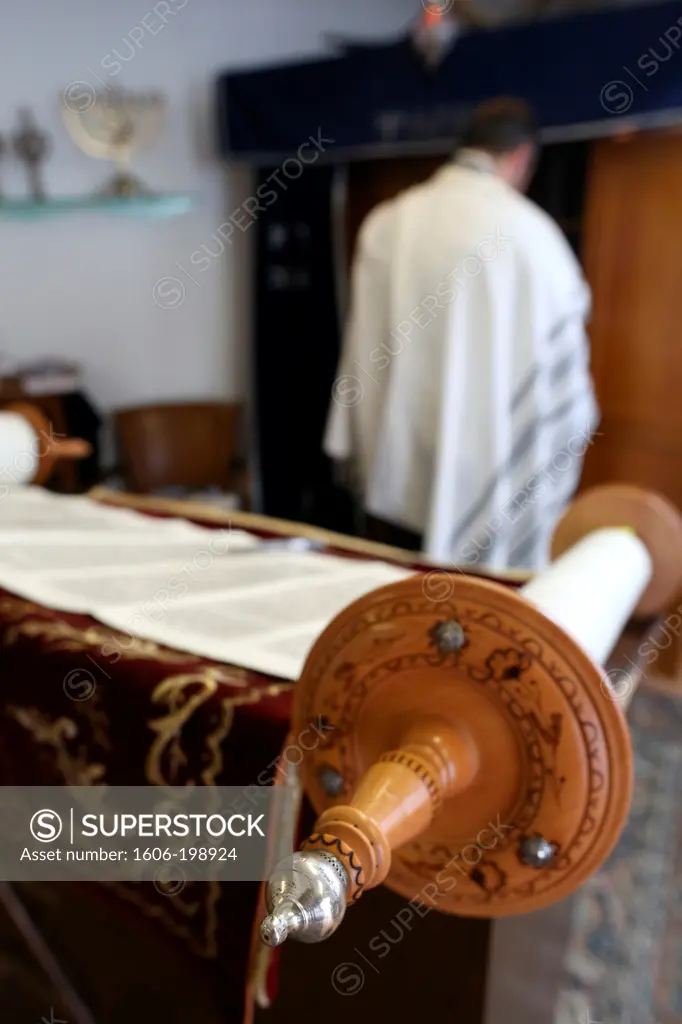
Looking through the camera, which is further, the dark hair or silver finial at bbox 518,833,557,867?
the dark hair

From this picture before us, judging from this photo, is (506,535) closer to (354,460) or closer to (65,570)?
(354,460)

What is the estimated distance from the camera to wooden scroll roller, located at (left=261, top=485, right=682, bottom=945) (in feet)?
1.47

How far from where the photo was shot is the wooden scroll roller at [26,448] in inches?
48.6

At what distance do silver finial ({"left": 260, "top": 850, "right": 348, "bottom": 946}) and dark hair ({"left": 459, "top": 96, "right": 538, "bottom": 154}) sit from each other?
1.53 meters

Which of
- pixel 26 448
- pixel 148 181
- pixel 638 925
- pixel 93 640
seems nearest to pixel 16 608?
pixel 93 640

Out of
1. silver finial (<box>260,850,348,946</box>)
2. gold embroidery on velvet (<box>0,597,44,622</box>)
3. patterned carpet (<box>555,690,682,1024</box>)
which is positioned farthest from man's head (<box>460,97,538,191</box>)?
silver finial (<box>260,850,348,946</box>)

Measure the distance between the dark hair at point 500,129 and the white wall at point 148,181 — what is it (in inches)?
52.5

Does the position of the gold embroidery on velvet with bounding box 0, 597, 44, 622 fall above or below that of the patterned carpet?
above

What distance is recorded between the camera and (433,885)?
0.51m

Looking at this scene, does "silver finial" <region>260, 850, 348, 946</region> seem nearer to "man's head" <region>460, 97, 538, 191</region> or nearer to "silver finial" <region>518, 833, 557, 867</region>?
"silver finial" <region>518, 833, 557, 867</region>

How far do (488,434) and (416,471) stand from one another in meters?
0.19

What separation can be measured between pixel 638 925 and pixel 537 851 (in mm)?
1190

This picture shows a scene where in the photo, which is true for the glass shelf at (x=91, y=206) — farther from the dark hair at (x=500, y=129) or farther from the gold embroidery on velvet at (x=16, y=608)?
the gold embroidery on velvet at (x=16, y=608)

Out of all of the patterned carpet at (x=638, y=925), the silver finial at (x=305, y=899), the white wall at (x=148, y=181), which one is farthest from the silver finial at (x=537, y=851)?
the white wall at (x=148, y=181)
